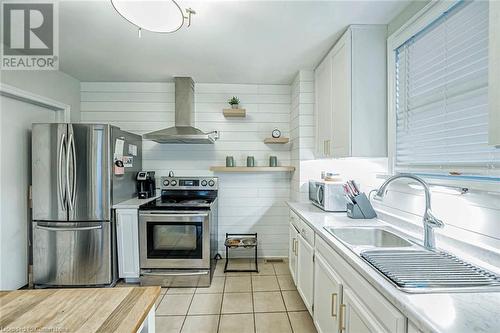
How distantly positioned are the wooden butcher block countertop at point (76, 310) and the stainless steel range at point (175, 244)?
1.66m

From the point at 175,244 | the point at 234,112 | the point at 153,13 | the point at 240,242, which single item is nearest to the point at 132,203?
the point at 175,244

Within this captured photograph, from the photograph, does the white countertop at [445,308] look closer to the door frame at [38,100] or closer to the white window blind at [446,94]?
the white window blind at [446,94]

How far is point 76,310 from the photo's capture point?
882 millimetres

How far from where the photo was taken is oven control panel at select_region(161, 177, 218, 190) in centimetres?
336

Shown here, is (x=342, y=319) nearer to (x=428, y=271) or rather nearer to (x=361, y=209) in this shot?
(x=428, y=271)

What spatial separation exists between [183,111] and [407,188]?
2615mm

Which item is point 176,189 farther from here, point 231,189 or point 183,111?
point 183,111

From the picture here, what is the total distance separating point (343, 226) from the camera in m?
1.88

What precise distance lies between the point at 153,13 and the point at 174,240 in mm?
2149

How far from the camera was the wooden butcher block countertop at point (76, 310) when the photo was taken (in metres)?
0.79

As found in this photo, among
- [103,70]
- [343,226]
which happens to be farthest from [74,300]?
[103,70]

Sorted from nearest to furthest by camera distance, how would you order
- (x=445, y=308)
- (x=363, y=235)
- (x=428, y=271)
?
(x=445, y=308), (x=428, y=271), (x=363, y=235)

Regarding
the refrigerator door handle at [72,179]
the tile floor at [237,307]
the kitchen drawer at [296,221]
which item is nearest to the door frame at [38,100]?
the refrigerator door handle at [72,179]

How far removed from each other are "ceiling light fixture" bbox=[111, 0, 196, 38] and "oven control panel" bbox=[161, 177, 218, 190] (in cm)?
211
